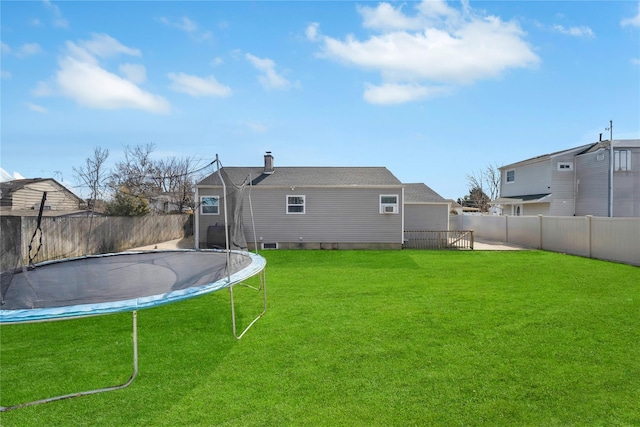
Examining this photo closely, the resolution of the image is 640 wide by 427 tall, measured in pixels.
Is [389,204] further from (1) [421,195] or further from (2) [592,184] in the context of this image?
(2) [592,184]

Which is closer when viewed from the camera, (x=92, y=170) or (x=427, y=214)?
(x=427, y=214)

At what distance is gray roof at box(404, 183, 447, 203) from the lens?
53.8ft

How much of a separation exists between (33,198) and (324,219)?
8876mm

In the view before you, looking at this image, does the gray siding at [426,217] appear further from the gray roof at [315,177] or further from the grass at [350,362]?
the grass at [350,362]

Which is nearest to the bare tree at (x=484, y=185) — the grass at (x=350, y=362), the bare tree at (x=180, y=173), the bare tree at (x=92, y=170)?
the bare tree at (x=180, y=173)

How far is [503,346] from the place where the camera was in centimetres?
378

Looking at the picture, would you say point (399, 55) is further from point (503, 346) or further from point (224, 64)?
point (503, 346)

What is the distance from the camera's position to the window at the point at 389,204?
13.4 meters

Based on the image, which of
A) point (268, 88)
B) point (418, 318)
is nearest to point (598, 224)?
point (418, 318)

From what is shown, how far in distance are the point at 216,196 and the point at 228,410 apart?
38.0ft

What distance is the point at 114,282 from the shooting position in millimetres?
4762

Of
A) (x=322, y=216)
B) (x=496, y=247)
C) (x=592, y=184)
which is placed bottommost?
(x=496, y=247)

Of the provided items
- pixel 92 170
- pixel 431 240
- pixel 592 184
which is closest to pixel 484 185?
pixel 592 184

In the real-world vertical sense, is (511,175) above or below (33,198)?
above
